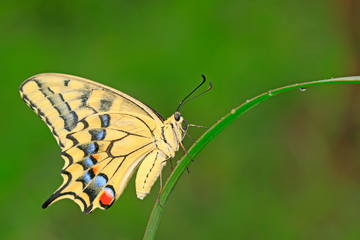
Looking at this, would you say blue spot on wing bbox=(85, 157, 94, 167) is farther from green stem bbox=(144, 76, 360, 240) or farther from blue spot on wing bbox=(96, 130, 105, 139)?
green stem bbox=(144, 76, 360, 240)

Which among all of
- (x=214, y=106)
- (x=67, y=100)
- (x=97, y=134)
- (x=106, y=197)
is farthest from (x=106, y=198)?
(x=214, y=106)

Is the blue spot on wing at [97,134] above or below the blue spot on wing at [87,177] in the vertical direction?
above

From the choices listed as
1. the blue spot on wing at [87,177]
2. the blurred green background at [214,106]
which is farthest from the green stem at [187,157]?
the blurred green background at [214,106]

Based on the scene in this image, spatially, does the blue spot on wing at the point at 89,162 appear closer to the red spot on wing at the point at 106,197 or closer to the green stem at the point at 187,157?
the red spot on wing at the point at 106,197

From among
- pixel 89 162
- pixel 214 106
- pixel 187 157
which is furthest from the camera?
pixel 214 106

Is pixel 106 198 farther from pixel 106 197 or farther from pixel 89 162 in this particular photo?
pixel 89 162

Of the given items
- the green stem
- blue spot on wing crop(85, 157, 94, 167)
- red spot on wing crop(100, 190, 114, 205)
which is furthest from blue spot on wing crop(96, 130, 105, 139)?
the green stem

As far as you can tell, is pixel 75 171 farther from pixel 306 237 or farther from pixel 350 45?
pixel 350 45
